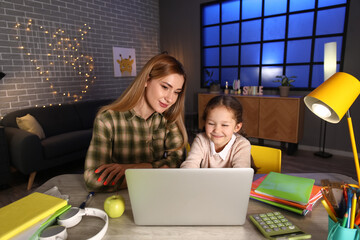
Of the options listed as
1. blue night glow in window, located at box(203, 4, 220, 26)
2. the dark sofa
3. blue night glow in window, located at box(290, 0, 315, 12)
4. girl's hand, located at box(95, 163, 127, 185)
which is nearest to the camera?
girl's hand, located at box(95, 163, 127, 185)

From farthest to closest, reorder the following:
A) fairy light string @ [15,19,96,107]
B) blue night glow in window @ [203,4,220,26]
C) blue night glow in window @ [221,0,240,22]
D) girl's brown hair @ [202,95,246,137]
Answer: blue night glow in window @ [203,4,220,26] → blue night glow in window @ [221,0,240,22] → fairy light string @ [15,19,96,107] → girl's brown hair @ [202,95,246,137]

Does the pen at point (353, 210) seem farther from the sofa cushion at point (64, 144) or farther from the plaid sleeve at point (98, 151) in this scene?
the sofa cushion at point (64, 144)

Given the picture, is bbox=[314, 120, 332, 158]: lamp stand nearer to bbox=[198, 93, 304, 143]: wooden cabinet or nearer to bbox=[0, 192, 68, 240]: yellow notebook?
bbox=[198, 93, 304, 143]: wooden cabinet

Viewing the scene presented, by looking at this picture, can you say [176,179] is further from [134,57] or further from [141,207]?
[134,57]

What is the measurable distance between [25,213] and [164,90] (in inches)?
30.1

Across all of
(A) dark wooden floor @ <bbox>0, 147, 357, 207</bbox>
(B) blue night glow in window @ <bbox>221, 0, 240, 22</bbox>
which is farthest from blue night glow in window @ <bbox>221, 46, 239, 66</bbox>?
(A) dark wooden floor @ <bbox>0, 147, 357, 207</bbox>

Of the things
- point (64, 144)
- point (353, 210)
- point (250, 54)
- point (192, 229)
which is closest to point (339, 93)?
point (353, 210)

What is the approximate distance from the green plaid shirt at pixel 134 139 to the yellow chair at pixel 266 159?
44 centimetres

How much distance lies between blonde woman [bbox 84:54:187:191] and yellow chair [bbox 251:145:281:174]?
0.43 meters

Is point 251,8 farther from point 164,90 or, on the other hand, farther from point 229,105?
point 164,90

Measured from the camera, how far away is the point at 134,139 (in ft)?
4.42

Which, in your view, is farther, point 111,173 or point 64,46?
point 64,46

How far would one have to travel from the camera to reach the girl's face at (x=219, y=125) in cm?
126

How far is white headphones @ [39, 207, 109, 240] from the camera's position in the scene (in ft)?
2.27
